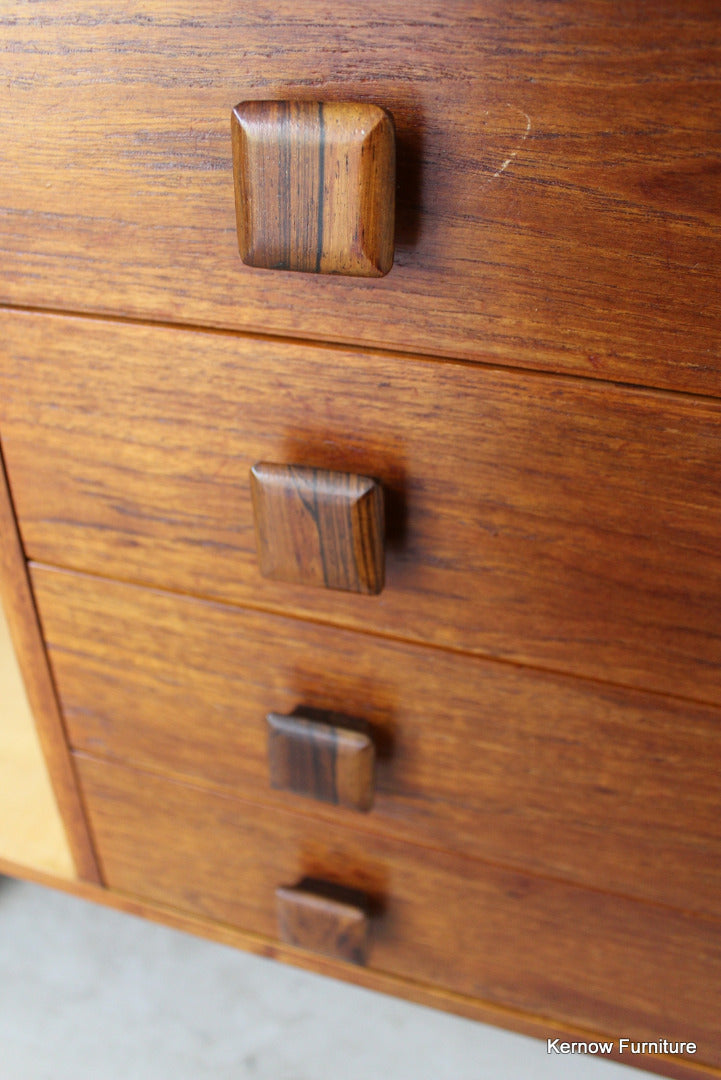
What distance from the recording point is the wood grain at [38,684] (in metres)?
0.51

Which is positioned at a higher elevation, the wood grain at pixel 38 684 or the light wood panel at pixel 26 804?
the wood grain at pixel 38 684

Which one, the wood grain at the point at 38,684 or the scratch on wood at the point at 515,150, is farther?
the wood grain at the point at 38,684

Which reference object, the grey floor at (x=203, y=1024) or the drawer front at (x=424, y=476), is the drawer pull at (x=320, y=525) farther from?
the grey floor at (x=203, y=1024)

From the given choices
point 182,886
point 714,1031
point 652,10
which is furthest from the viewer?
point 182,886

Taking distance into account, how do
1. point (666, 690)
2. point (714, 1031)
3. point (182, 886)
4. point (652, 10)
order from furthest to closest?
1. point (182, 886)
2. point (714, 1031)
3. point (666, 690)
4. point (652, 10)

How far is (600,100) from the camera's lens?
11.9 inches

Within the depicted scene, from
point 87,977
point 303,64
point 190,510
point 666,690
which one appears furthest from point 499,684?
point 87,977

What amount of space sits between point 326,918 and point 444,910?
80mm

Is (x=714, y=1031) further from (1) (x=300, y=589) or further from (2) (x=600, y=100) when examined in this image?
(2) (x=600, y=100)

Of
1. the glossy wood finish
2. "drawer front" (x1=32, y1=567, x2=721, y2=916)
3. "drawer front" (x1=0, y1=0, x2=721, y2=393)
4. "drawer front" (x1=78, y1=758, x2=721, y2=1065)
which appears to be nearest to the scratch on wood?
"drawer front" (x1=0, y1=0, x2=721, y2=393)

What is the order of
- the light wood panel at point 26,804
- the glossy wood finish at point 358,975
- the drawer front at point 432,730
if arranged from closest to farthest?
the drawer front at point 432,730
the glossy wood finish at point 358,975
the light wood panel at point 26,804

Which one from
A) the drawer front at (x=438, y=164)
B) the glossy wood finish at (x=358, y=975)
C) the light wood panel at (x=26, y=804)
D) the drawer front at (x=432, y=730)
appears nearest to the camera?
the drawer front at (x=438, y=164)

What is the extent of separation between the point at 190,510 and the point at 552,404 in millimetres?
203

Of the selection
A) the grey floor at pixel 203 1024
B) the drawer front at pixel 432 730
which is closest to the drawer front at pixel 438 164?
the drawer front at pixel 432 730
